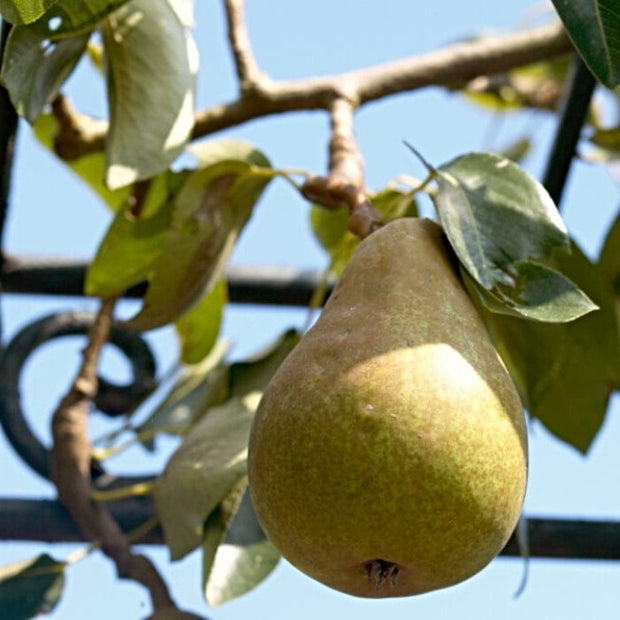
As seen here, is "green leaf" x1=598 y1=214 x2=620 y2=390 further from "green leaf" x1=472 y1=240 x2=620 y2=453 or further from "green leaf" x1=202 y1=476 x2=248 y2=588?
"green leaf" x1=202 y1=476 x2=248 y2=588

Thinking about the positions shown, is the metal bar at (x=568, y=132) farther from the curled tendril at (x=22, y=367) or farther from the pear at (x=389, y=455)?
the pear at (x=389, y=455)

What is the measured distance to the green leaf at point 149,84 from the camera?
942 mm

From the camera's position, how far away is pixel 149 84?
96 centimetres

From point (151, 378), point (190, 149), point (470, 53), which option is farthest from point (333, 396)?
point (470, 53)

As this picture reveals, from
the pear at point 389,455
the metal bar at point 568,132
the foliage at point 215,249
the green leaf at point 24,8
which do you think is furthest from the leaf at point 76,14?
the metal bar at point 568,132

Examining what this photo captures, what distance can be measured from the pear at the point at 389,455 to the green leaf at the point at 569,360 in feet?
1.01

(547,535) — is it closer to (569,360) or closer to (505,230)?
(569,360)

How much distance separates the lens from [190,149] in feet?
3.49

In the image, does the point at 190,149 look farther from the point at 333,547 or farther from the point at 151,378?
the point at 333,547

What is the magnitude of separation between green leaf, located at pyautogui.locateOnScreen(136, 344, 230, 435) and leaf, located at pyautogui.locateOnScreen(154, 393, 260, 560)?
0.51 ft

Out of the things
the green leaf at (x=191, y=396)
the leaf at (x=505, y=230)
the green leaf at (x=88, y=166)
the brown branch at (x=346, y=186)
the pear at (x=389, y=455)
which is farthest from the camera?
the green leaf at (x=88, y=166)

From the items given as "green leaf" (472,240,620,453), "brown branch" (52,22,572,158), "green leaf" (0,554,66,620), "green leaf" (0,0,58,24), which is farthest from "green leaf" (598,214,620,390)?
"green leaf" (0,0,58,24)

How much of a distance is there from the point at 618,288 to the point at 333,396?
65 cm

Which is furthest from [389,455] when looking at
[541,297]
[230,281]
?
[230,281]
